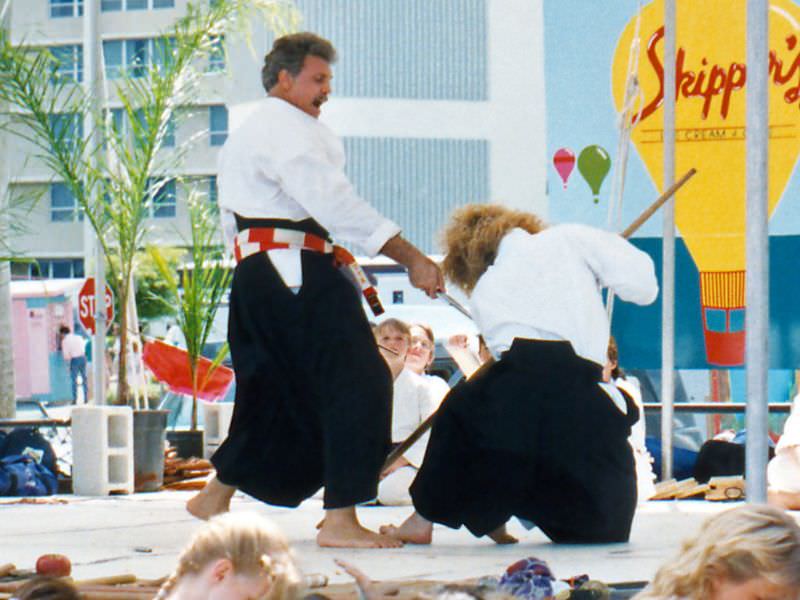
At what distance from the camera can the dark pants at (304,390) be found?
4324 mm

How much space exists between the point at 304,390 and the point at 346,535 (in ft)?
1.44

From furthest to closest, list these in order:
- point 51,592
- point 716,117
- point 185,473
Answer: point 185,473 → point 716,117 → point 51,592

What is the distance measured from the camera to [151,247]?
9.27 meters

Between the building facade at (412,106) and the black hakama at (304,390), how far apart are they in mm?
43824

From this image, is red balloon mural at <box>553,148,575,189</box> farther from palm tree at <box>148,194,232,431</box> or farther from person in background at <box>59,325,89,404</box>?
person in background at <box>59,325,89,404</box>

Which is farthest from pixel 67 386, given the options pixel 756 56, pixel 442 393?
pixel 756 56

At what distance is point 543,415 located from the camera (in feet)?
14.7

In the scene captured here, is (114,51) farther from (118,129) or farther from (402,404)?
(402,404)

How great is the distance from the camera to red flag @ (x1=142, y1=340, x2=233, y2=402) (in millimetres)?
10705

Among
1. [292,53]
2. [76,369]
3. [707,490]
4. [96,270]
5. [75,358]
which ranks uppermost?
[292,53]

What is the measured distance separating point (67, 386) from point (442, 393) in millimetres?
22522

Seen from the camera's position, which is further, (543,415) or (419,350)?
(419,350)

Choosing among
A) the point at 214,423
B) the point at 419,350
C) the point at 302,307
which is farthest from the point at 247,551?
the point at 214,423

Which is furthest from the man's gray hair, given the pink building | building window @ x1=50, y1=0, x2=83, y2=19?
building window @ x1=50, y1=0, x2=83, y2=19
